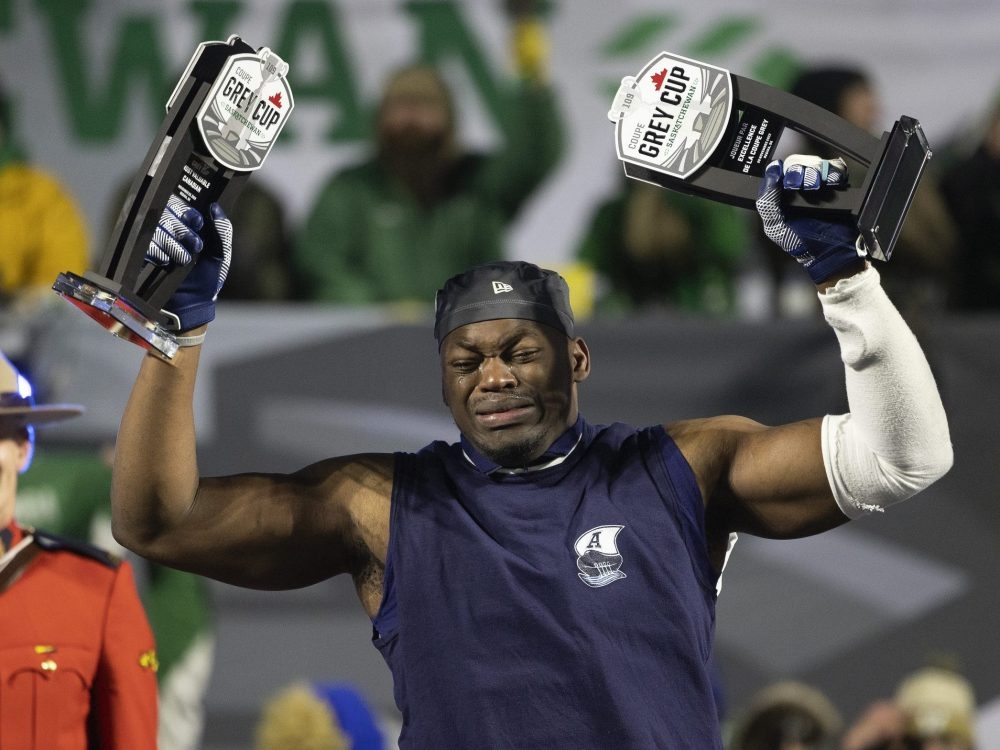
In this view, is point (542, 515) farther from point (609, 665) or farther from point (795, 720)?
point (795, 720)

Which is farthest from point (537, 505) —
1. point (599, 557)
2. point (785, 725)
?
point (785, 725)

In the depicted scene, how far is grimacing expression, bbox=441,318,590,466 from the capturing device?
2469 mm

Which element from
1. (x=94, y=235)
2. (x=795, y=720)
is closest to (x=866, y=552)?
(x=795, y=720)

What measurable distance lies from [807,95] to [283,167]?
2107 mm

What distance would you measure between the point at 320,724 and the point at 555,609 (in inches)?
71.4

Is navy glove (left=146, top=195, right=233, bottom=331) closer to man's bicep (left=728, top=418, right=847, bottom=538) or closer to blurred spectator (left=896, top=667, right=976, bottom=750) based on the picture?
man's bicep (left=728, top=418, right=847, bottom=538)

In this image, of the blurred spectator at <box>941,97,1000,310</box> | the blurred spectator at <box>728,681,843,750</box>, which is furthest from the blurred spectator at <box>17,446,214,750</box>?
the blurred spectator at <box>941,97,1000,310</box>

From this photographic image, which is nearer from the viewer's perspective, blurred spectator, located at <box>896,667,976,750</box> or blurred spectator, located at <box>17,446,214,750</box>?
blurred spectator, located at <box>896,667,976,750</box>

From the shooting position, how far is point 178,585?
4887 mm

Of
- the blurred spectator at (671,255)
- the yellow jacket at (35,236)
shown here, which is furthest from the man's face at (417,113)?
the yellow jacket at (35,236)

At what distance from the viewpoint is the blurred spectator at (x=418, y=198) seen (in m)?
5.42

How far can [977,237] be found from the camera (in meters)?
5.38

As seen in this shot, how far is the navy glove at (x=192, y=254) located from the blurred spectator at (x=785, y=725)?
2753mm

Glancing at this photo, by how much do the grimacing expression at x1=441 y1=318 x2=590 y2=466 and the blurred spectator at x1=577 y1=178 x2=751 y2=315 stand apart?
2.92 metres
